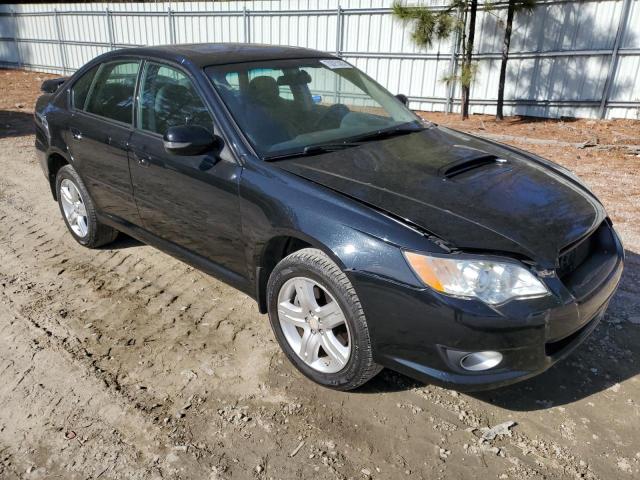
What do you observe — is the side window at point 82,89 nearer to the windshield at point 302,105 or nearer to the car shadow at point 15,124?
the windshield at point 302,105

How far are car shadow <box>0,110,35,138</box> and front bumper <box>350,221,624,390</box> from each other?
30.5ft

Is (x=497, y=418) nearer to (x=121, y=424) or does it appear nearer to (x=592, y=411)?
(x=592, y=411)

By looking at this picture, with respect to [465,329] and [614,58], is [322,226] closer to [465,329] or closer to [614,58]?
[465,329]

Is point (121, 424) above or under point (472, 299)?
under

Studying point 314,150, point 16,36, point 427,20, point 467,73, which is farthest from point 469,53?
point 16,36

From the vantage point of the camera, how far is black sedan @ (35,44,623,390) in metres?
2.23

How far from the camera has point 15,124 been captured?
10445 mm

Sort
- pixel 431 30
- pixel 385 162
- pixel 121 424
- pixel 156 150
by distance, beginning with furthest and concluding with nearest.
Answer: pixel 431 30 < pixel 156 150 < pixel 385 162 < pixel 121 424

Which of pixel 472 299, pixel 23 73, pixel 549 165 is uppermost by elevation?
pixel 549 165

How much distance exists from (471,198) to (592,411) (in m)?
1.24

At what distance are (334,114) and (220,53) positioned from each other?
0.87 m

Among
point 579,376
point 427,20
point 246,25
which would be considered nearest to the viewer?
point 579,376

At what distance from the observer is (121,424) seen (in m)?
2.52

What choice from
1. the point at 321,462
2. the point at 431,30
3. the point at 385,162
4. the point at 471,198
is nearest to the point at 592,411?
the point at 471,198
